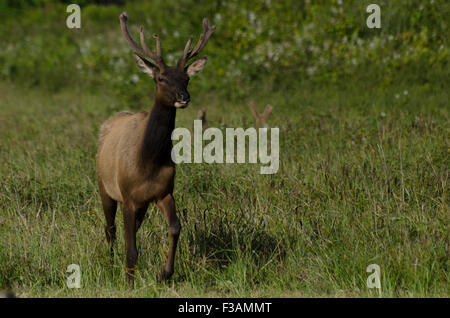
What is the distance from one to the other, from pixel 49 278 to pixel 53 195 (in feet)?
5.93

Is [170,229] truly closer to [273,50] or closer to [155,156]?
[155,156]

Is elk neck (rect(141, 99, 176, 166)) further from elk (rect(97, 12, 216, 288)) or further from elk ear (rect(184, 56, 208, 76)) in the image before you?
elk ear (rect(184, 56, 208, 76))

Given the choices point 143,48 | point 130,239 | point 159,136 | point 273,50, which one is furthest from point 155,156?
point 273,50

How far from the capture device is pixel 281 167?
312 inches

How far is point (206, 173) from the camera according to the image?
7430 mm

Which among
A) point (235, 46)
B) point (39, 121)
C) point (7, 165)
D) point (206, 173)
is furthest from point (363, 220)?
point (235, 46)

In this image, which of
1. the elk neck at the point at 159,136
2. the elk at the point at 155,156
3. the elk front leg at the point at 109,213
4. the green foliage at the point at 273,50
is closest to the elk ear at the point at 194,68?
the elk at the point at 155,156

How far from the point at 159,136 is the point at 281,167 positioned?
9.66ft

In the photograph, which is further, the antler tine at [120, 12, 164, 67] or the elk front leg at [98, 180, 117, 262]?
the elk front leg at [98, 180, 117, 262]

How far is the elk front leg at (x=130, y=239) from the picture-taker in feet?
17.9

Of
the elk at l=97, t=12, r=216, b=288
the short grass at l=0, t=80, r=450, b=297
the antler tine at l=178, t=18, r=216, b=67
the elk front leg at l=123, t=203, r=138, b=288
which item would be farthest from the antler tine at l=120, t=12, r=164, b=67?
the short grass at l=0, t=80, r=450, b=297

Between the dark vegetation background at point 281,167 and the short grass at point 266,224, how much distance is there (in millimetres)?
23

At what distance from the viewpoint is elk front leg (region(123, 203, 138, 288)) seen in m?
5.45

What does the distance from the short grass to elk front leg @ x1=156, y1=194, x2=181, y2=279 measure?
11cm
